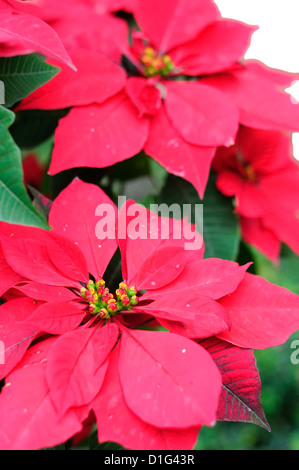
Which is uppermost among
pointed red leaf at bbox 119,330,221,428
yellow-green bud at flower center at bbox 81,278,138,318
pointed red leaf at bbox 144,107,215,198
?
pointed red leaf at bbox 144,107,215,198

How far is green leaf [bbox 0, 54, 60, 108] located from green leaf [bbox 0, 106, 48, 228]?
67 mm

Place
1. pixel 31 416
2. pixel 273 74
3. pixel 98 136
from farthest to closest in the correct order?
pixel 273 74 < pixel 98 136 < pixel 31 416

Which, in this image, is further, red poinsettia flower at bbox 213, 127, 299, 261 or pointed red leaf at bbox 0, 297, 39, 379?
red poinsettia flower at bbox 213, 127, 299, 261

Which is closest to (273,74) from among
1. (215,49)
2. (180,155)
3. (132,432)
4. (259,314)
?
A: (215,49)

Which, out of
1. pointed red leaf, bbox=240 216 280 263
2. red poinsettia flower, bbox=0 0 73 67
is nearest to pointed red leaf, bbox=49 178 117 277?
red poinsettia flower, bbox=0 0 73 67

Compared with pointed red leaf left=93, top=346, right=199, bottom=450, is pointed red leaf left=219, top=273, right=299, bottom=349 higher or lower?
higher

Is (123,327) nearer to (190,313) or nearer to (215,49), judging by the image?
(190,313)

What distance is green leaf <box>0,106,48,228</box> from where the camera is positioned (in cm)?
30

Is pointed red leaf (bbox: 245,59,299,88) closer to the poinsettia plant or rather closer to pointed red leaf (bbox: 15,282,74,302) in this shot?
the poinsettia plant

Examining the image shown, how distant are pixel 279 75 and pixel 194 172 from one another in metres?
0.20

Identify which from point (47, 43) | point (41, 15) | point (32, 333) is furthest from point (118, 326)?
point (41, 15)

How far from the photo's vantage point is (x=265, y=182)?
530 millimetres

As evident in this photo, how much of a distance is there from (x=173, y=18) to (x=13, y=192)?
28cm

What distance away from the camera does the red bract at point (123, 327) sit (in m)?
0.28
